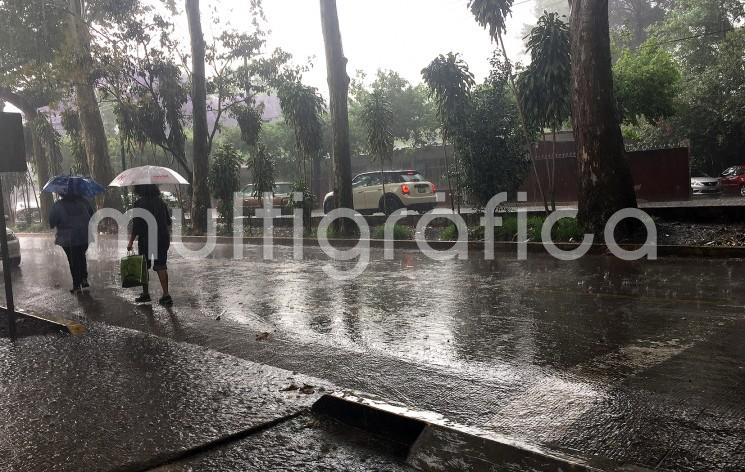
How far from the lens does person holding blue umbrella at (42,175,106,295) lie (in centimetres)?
994

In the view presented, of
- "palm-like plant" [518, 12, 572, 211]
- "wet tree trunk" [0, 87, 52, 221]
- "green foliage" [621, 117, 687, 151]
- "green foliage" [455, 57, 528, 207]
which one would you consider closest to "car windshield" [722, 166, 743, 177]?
"green foliage" [621, 117, 687, 151]

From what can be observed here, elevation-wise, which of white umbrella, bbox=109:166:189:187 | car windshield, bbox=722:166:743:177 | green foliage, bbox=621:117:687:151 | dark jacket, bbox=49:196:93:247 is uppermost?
green foliage, bbox=621:117:687:151

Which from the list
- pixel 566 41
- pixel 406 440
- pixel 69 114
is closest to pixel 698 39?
pixel 566 41

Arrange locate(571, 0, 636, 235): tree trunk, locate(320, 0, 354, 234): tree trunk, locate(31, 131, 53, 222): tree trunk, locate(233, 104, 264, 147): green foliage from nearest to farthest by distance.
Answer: locate(571, 0, 636, 235): tree trunk → locate(320, 0, 354, 234): tree trunk → locate(233, 104, 264, 147): green foliage → locate(31, 131, 53, 222): tree trunk

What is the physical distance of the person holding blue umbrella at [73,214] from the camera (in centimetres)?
994

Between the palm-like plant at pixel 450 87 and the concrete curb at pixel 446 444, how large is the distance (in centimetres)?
1208

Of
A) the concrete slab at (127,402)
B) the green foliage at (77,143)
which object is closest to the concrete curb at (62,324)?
the concrete slab at (127,402)

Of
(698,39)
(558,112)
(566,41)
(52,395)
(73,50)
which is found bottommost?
(52,395)

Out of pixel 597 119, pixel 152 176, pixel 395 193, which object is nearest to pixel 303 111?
pixel 395 193

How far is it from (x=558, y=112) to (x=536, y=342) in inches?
415

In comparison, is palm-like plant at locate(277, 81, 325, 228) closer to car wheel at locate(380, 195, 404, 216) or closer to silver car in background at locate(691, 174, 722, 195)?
car wheel at locate(380, 195, 404, 216)

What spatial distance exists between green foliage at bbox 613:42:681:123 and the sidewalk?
21622mm

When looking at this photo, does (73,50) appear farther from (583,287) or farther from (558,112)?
(583,287)

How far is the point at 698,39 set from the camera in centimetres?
3691
